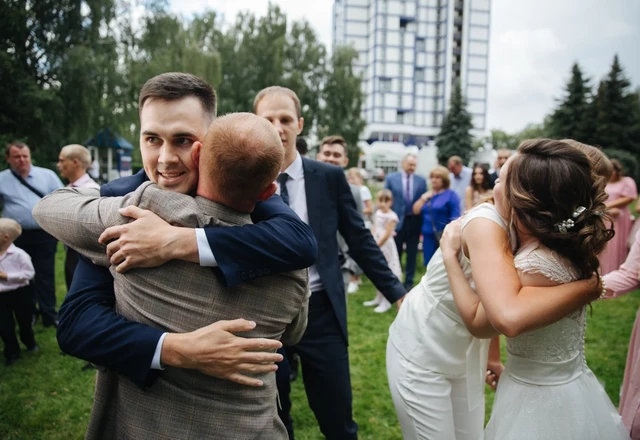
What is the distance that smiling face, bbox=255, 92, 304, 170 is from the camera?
310 cm

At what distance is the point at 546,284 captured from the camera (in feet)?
6.19

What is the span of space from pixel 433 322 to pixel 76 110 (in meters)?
18.3

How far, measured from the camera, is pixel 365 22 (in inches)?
3091

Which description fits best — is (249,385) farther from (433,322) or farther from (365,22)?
(365,22)

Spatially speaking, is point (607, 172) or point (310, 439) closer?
point (607, 172)

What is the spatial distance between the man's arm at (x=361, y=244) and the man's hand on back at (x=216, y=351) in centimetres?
181

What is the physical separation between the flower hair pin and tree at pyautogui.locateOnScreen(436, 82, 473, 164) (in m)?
52.7

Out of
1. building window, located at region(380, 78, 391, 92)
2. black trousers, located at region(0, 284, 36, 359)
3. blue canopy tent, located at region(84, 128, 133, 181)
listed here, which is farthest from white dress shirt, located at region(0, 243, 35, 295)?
building window, located at region(380, 78, 391, 92)

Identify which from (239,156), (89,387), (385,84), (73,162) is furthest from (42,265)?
Answer: (385,84)

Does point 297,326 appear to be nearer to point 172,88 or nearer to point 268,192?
point 268,192

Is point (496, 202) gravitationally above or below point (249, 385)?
above

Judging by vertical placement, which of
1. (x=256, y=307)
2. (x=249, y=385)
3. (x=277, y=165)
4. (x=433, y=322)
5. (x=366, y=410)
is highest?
Result: (x=277, y=165)

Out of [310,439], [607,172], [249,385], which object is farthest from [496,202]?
[310,439]

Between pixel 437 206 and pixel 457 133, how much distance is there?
47.4 m
